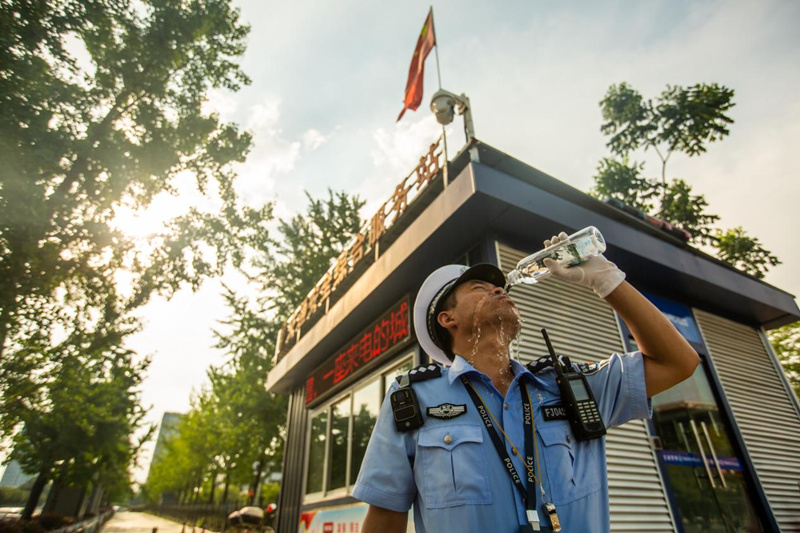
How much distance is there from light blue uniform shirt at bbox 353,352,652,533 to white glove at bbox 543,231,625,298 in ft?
1.24

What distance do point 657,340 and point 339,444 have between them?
8.14m

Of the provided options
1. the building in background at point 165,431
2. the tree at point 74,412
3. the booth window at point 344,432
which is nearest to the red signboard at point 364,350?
the booth window at point 344,432

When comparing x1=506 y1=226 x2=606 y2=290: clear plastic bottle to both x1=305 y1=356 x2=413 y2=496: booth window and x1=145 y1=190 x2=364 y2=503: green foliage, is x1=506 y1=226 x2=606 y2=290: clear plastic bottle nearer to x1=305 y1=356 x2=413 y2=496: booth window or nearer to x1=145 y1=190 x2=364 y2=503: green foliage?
x1=305 y1=356 x2=413 y2=496: booth window

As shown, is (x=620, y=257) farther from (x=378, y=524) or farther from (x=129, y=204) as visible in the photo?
(x=129, y=204)

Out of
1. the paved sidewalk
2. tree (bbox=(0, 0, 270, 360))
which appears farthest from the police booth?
the paved sidewalk

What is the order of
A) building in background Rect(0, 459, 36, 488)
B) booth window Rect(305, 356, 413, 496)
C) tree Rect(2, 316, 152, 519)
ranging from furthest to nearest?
1. building in background Rect(0, 459, 36, 488)
2. tree Rect(2, 316, 152, 519)
3. booth window Rect(305, 356, 413, 496)

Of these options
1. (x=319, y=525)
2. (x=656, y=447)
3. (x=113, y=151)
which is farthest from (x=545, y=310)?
(x=113, y=151)

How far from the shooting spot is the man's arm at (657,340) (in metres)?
1.85

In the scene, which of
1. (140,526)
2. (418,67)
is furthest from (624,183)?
(140,526)

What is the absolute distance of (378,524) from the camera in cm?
172

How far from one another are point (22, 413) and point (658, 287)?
14.6 m

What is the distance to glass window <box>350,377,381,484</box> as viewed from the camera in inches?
304

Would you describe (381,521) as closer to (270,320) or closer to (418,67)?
(418,67)

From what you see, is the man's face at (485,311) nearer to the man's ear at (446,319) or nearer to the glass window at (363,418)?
the man's ear at (446,319)
